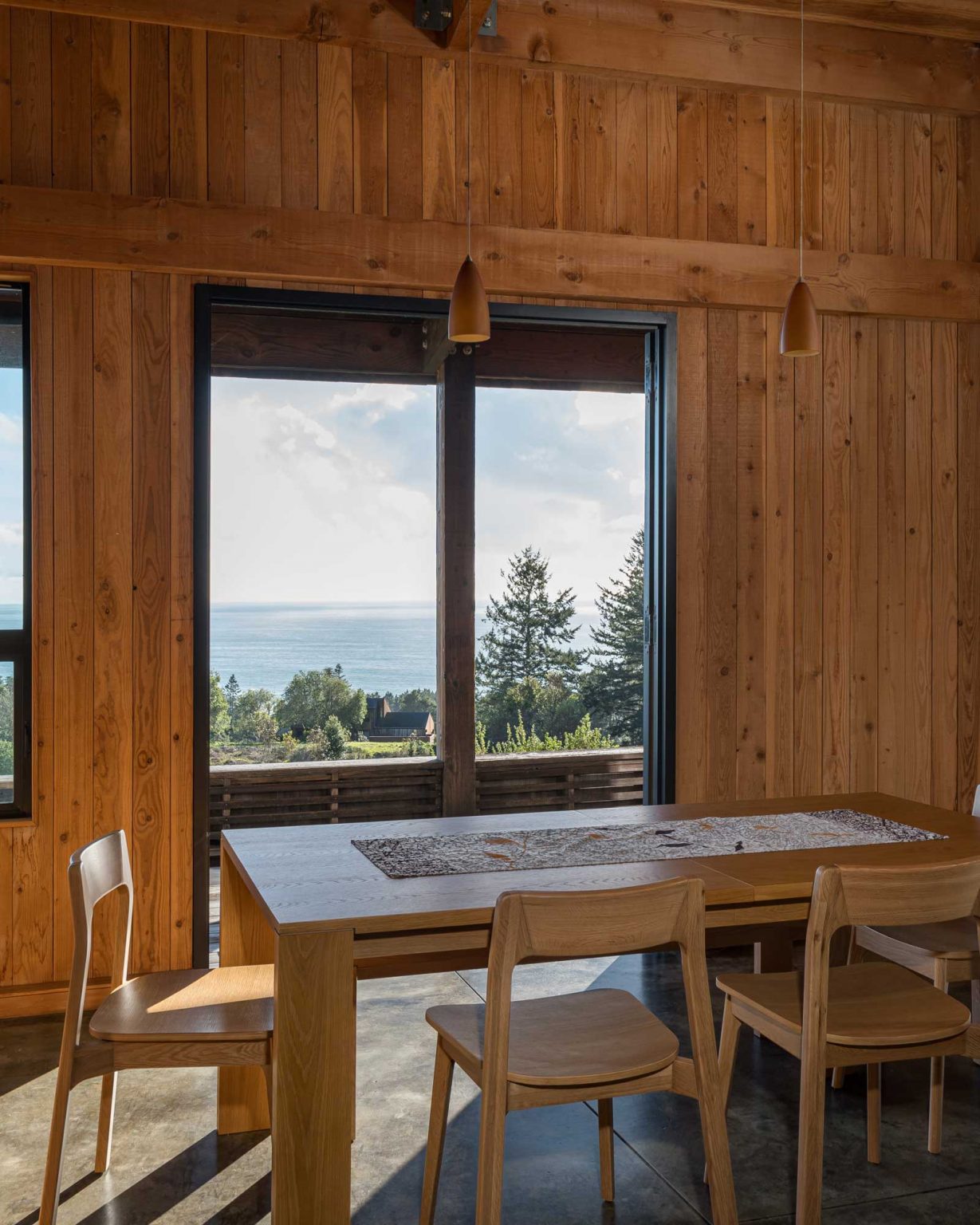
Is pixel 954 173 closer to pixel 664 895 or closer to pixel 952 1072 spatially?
pixel 952 1072

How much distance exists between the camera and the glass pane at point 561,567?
6551 millimetres

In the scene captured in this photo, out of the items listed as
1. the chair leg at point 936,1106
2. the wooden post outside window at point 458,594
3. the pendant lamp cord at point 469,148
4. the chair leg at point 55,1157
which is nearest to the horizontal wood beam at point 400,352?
the wooden post outside window at point 458,594

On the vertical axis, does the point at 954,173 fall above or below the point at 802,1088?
above

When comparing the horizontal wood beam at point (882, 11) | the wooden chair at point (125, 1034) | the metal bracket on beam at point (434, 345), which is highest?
the horizontal wood beam at point (882, 11)

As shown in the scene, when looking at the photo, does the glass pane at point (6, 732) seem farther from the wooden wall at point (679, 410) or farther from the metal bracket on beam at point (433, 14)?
the metal bracket on beam at point (433, 14)

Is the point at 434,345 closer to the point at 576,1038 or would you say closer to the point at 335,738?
the point at 335,738

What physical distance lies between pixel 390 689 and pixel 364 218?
3277 mm

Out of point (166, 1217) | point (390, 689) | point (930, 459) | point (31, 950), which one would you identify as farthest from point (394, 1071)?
point (390, 689)

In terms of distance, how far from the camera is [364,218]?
3729mm

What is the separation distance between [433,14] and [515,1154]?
3.27 m

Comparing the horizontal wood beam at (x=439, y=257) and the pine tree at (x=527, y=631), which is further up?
the horizontal wood beam at (x=439, y=257)

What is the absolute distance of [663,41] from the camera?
12.7ft

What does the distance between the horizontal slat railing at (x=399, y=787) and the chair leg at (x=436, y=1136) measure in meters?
3.61

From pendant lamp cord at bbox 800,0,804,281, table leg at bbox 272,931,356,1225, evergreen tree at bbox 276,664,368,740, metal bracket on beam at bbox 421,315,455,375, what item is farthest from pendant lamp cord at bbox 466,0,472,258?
evergreen tree at bbox 276,664,368,740
